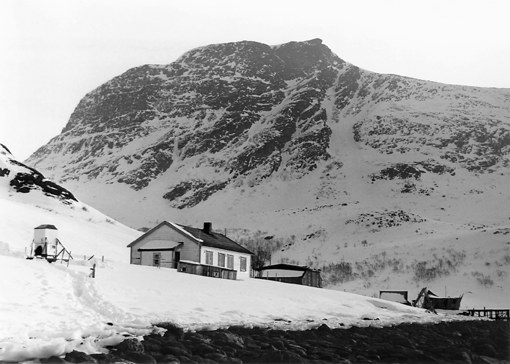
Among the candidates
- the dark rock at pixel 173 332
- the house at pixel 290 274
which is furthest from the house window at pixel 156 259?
the dark rock at pixel 173 332

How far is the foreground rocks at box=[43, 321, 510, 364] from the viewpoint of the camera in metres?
13.7

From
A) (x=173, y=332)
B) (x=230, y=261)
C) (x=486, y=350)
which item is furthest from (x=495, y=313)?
(x=173, y=332)

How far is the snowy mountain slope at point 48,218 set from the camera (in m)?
53.7

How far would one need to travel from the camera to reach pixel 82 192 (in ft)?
574

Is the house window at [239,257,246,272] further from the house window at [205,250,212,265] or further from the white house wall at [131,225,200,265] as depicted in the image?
the white house wall at [131,225,200,265]

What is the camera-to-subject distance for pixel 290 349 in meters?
15.8

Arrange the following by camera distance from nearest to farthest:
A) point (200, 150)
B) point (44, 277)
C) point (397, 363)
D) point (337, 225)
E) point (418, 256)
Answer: point (397, 363), point (44, 277), point (418, 256), point (337, 225), point (200, 150)

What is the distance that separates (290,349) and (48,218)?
174 ft

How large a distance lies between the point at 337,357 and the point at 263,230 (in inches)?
4354

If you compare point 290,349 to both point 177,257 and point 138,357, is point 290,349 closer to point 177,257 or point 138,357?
point 138,357

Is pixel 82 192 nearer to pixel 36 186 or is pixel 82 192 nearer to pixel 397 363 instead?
pixel 36 186

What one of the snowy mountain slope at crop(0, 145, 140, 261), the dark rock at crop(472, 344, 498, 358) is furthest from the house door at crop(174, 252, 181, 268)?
the dark rock at crop(472, 344, 498, 358)

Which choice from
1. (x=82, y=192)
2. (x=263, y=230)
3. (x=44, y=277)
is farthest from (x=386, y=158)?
(x=44, y=277)

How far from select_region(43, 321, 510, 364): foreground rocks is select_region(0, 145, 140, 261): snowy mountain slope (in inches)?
804
